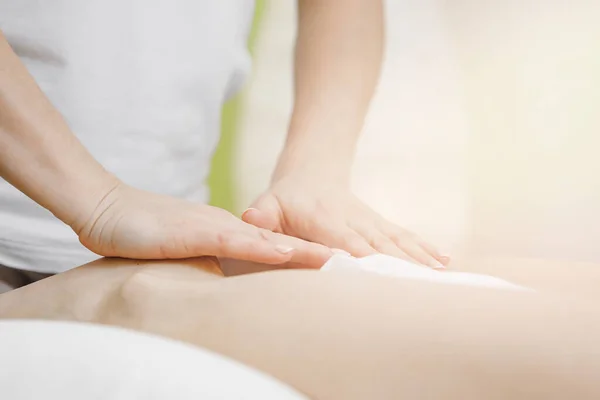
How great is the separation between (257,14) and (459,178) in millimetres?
404

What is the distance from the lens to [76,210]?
664 millimetres

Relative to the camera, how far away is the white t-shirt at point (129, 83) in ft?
2.52

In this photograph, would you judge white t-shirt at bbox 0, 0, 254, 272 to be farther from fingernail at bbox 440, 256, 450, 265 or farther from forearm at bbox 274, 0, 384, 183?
fingernail at bbox 440, 256, 450, 265

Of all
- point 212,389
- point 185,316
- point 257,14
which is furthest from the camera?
point 257,14

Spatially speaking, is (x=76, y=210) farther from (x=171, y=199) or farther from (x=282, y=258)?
(x=282, y=258)

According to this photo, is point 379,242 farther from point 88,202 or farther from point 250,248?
point 88,202

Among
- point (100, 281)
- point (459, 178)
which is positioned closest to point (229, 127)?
point (459, 178)

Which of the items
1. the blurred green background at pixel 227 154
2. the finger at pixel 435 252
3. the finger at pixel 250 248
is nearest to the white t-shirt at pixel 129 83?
the blurred green background at pixel 227 154

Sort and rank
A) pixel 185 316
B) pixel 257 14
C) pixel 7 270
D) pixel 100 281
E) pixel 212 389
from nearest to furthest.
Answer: pixel 212 389, pixel 185 316, pixel 100 281, pixel 7 270, pixel 257 14

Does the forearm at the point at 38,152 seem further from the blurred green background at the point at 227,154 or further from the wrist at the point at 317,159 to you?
the blurred green background at the point at 227,154

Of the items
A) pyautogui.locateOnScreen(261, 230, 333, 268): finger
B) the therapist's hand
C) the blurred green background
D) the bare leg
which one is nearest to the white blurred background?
the blurred green background

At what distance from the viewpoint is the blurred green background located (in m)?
1.05

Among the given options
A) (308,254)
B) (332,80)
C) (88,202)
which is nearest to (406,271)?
(308,254)

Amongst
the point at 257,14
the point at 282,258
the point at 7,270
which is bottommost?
the point at 7,270
